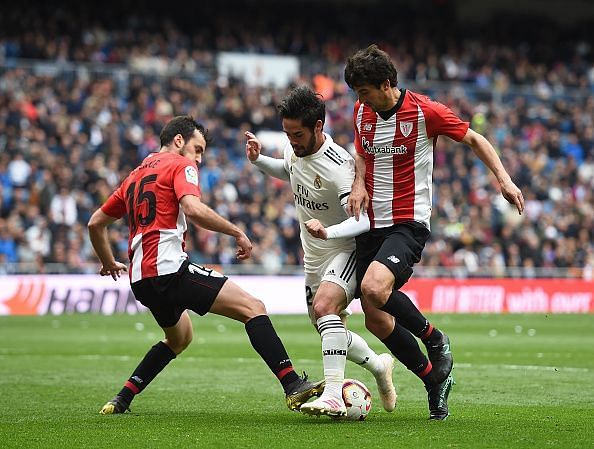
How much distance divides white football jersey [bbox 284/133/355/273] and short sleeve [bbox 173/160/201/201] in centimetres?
74

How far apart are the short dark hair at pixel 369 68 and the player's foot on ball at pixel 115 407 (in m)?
2.87

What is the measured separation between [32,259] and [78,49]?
8.40 meters

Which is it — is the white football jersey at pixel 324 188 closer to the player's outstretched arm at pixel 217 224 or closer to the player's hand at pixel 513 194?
the player's outstretched arm at pixel 217 224

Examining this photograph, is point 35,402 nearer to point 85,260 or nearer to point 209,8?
point 85,260

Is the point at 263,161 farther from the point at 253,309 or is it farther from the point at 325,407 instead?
the point at 325,407

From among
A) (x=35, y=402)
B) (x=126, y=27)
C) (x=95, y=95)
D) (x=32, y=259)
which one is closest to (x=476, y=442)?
(x=35, y=402)

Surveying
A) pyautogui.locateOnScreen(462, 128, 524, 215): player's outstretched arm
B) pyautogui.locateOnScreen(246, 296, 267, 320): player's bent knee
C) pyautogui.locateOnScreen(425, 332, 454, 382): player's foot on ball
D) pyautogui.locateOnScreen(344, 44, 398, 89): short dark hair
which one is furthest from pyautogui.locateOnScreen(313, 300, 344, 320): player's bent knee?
pyautogui.locateOnScreen(344, 44, 398, 89): short dark hair

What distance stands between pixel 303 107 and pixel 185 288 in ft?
4.82

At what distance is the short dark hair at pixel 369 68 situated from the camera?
7.38 metres

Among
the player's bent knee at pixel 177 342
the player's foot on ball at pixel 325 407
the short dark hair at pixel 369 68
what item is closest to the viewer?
the player's foot on ball at pixel 325 407

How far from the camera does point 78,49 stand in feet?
95.5

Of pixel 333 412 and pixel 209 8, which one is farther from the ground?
pixel 209 8

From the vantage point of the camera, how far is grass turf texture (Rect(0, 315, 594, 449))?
6.51 m

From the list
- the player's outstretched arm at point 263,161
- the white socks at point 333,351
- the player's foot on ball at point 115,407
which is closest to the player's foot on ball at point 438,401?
the white socks at point 333,351
